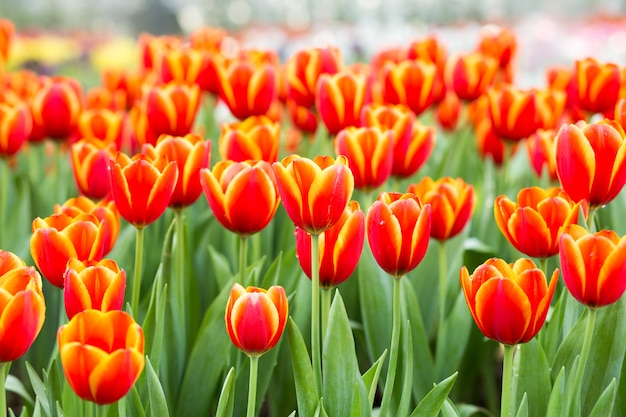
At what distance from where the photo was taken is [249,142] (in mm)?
1617

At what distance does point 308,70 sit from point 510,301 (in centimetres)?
128

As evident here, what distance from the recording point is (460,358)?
1670mm

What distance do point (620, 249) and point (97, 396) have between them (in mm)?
645

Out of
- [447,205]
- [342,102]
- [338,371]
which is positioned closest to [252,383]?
[338,371]

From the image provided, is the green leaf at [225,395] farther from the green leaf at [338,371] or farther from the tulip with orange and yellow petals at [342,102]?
the tulip with orange and yellow petals at [342,102]

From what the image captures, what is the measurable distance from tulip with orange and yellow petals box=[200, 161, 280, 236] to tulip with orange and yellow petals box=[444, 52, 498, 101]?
118cm

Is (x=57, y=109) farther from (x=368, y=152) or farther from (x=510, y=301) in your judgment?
(x=510, y=301)

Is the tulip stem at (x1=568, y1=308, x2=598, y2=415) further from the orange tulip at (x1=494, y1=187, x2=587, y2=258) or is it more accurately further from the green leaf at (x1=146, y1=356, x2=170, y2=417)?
the green leaf at (x1=146, y1=356, x2=170, y2=417)

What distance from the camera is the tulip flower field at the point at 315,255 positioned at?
1.10 m

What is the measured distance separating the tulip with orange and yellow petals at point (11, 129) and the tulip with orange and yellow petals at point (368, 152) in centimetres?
82

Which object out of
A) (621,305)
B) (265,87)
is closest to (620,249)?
(621,305)

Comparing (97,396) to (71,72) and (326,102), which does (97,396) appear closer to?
(326,102)

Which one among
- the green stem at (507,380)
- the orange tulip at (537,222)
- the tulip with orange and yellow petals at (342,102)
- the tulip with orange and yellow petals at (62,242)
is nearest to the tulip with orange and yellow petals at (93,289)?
the tulip with orange and yellow petals at (62,242)

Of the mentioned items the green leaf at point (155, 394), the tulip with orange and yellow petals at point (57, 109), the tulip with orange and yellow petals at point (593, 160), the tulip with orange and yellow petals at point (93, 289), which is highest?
the tulip with orange and yellow petals at point (57, 109)
